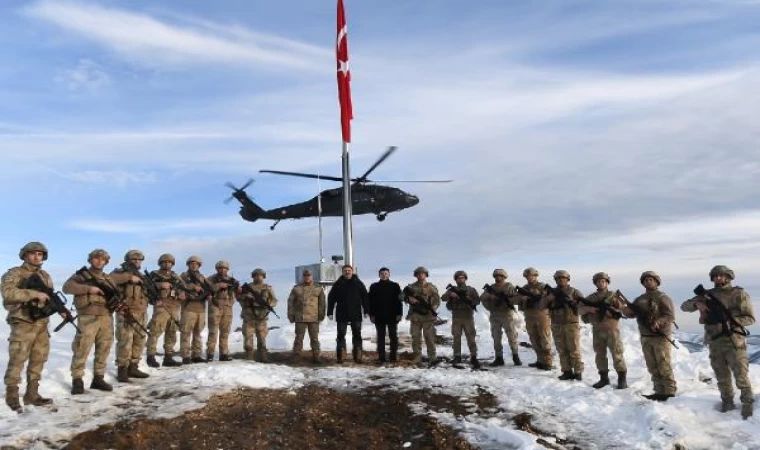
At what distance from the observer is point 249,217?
33156mm

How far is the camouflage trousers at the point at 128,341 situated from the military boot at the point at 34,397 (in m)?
1.83

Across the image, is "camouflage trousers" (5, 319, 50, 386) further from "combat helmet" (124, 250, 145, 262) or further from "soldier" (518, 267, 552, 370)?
"soldier" (518, 267, 552, 370)

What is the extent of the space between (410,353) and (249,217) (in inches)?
817

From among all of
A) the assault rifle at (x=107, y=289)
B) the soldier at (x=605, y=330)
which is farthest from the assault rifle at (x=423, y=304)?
the assault rifle at (x=107, y=289)

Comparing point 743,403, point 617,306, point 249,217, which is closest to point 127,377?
point 617,306

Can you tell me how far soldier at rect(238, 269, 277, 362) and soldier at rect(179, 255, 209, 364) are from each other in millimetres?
922

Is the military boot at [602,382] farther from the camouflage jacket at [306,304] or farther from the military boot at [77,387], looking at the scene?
the military boot at [77,387]

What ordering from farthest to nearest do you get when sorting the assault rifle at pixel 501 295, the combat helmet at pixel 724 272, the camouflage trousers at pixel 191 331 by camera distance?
the assault rifle at pixel 501 295, the camouflage trousers at pixel 191 331, the combat helmet at pixel 724 272

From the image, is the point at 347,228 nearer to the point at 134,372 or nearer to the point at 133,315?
the point at 133,315

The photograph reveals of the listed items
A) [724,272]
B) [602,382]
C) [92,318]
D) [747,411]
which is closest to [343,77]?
[92,318]

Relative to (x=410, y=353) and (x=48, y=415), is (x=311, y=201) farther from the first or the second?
(x=48, y=415)

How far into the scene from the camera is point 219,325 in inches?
503

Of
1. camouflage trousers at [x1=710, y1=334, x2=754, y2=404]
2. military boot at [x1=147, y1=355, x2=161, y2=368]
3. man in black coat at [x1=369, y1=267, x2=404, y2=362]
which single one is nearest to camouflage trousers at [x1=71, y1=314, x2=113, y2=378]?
military boot at [x1=147, y1=355, x2=161, y2=368]

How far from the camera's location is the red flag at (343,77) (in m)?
20.0
